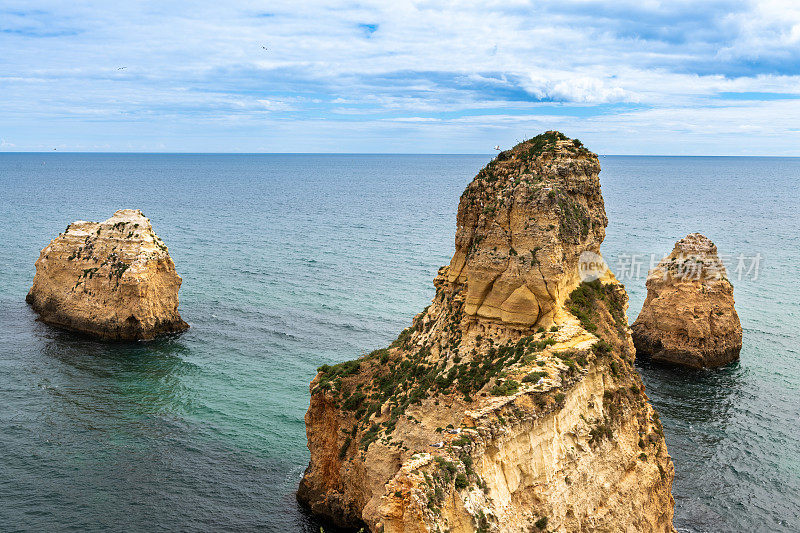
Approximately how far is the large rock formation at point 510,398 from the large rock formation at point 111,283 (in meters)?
38.6

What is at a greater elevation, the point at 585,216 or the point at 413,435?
the point at 585,216

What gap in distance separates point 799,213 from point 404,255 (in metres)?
123

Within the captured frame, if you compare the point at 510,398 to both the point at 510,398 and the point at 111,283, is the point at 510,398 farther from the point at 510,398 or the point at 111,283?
the point at 111,283

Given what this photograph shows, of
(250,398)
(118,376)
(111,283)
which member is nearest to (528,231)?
(250,398)

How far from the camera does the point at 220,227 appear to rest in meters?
146

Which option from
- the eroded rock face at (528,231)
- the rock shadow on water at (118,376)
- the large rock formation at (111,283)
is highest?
the eroded rock face at (528,231)

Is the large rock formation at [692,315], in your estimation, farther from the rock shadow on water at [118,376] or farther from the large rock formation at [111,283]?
the large rock formation at [111,283]

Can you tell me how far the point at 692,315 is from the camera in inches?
2606

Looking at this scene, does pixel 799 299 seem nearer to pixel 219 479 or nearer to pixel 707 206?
pixel 219 479

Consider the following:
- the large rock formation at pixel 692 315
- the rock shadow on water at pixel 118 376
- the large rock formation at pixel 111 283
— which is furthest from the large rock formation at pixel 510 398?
the large rock formation at pixel 111 283

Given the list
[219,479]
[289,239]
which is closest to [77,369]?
[219,479]

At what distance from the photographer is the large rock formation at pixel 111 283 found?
72.2 m

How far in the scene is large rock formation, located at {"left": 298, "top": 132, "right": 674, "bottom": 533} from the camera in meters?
25.7

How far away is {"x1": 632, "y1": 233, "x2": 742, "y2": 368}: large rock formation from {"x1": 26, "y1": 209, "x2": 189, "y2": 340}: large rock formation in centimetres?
4945
